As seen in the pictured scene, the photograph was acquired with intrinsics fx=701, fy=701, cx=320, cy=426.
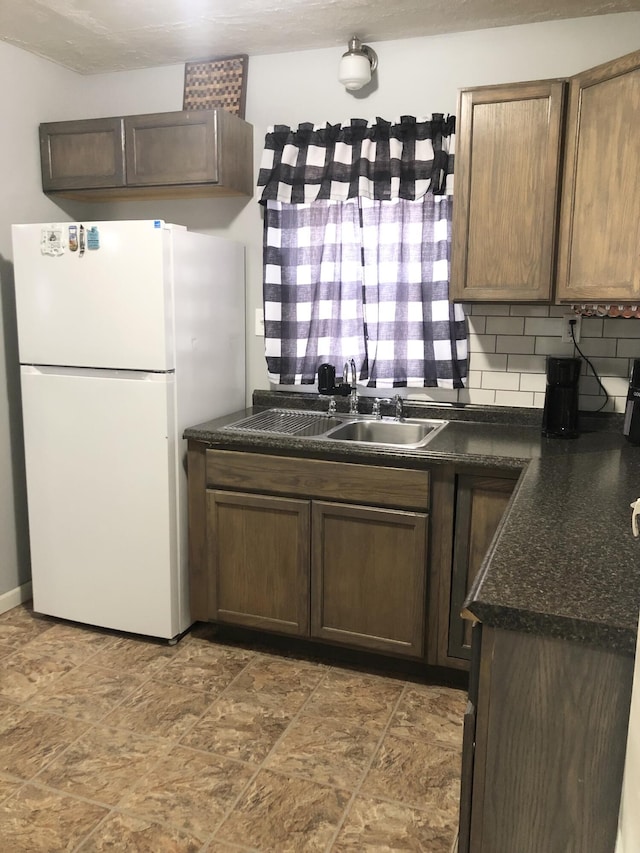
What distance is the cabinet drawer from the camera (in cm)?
247

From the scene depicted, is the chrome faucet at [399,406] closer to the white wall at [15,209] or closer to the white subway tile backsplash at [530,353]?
the white subway tile backsplash at [530,353]

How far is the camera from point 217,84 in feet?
10.2

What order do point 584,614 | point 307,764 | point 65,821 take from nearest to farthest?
point 584,614 → point 65,821 → point 307,764

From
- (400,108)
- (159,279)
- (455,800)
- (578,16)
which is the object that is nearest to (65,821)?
(455,800)

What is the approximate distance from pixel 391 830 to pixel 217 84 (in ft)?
9.67

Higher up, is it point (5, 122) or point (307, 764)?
point (5, 122)

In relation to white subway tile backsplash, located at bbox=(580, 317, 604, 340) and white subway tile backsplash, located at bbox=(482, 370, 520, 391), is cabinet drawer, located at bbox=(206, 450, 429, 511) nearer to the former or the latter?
white subway tile backsplash, located at bbox=(482, 370, 520, 391)

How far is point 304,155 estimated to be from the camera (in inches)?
118

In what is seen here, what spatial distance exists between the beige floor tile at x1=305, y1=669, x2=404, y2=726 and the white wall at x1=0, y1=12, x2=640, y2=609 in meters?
1.40

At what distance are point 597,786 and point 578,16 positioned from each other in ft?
8.50

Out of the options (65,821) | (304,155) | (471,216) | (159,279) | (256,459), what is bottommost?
(65,821)

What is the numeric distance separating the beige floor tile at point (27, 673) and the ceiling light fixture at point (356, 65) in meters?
2.56

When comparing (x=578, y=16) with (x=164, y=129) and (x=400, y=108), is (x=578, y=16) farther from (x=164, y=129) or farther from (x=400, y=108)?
(x=164, y=129)

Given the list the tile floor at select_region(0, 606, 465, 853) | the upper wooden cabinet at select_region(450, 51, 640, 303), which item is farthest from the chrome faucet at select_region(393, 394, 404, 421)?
the tile floor at select_region(0, 606, 465, 853)
